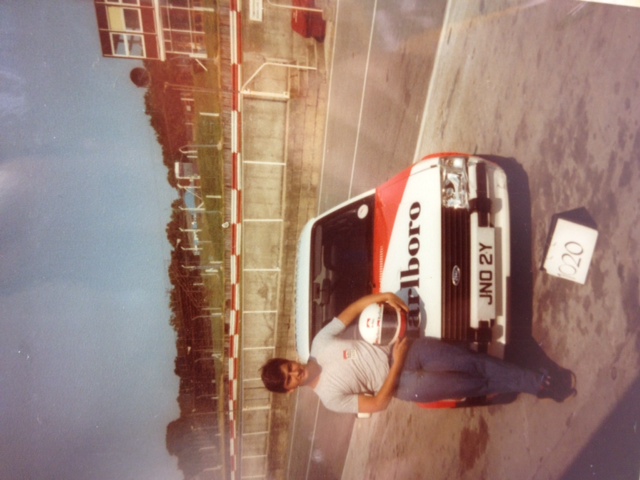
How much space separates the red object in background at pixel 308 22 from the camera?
226 cm

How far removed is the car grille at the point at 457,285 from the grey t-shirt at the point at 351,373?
0.43m

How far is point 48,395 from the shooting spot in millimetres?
2227

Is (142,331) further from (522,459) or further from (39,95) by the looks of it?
(522,459)

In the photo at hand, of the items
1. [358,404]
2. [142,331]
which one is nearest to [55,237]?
[142,331]

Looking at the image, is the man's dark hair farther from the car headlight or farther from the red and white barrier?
the car headlight

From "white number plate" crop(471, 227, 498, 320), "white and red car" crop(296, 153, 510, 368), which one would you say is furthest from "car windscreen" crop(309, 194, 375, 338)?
"white number plate" crop(471, 227, 498, 320)

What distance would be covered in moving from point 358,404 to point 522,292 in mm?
1136

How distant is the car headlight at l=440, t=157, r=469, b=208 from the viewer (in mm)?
1952

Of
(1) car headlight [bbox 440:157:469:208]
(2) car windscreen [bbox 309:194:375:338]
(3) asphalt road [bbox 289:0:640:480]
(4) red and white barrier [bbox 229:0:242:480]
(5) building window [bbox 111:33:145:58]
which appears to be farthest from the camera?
(2) car windscreen [bbox 309:194:375:338]

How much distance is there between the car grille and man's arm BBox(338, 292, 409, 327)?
225 millimetres

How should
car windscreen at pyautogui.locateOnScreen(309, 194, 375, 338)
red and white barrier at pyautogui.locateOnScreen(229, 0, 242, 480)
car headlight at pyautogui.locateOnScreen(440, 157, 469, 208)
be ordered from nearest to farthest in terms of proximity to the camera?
car headlight at pyautogui.locateOnScreen(440, 157, 469, 208)
red and white barrier at pyautogui.locateOnScreen(229, 0, 242, 480)
car windscreen at pyautogui.locateOnScreen(309, 194, 375, 338)

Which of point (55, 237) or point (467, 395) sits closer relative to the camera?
point (467, 395)

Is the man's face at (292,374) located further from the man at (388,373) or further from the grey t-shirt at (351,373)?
the grey t-shirt at (351,373)

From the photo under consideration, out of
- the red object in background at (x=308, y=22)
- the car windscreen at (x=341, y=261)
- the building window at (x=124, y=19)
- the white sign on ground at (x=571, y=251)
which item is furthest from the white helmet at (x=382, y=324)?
the building window at (x=124, y=19)
